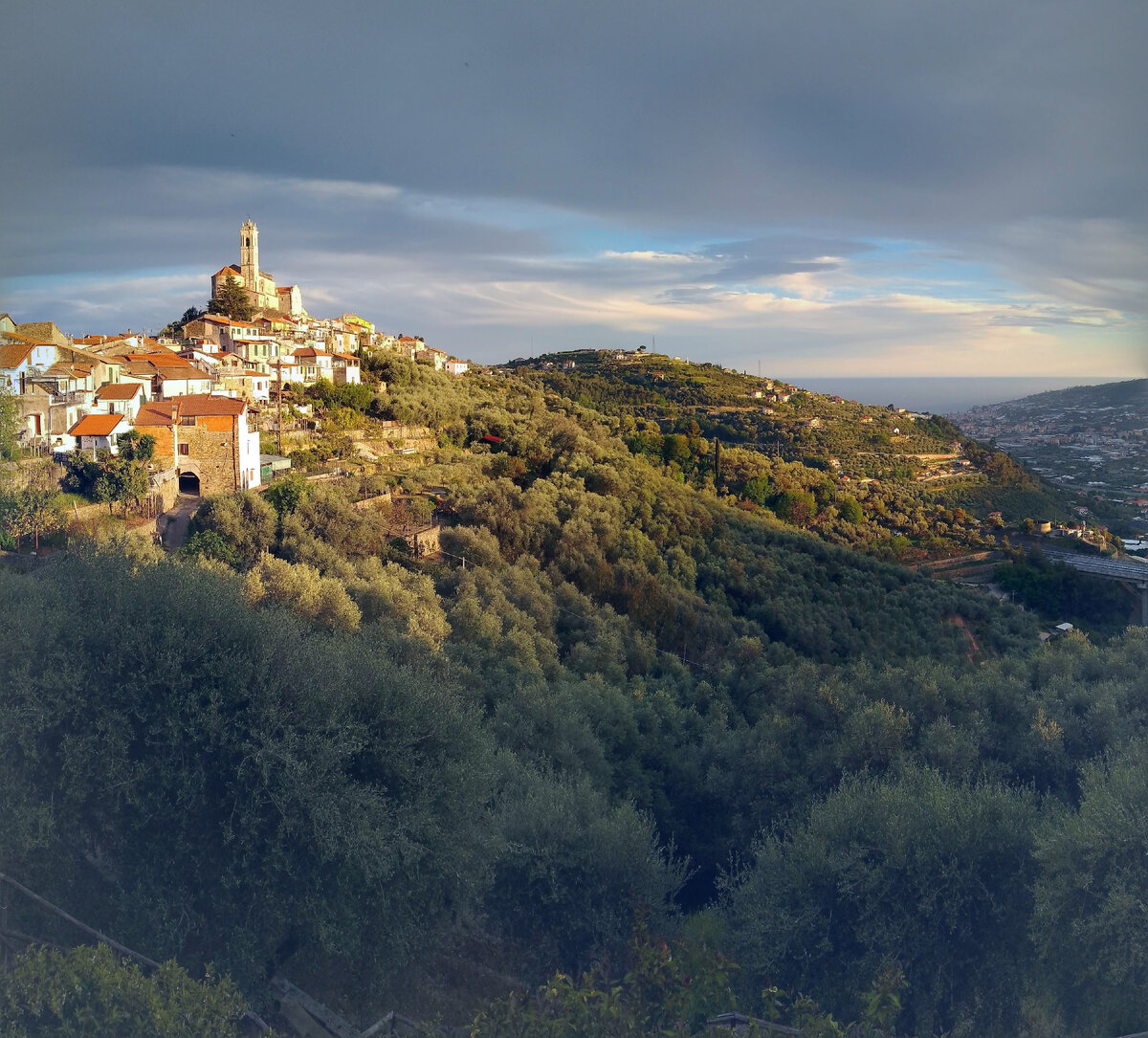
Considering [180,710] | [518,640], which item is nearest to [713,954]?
[180,710]

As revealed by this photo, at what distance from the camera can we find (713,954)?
5852mm

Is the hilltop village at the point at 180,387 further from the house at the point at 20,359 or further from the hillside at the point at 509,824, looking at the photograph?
the hillside at the point at 509,824

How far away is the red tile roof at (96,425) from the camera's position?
14641mm

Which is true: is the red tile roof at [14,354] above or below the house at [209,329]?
below

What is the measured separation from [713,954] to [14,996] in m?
4.35

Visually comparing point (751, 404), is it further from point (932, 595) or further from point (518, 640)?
point (518, 640)

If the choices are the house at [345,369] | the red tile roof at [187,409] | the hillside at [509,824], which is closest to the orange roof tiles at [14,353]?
the red tile roof at [187,409]

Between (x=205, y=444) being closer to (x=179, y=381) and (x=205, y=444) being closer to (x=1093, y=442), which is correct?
(x=179, y=381)

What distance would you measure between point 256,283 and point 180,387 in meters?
18.4

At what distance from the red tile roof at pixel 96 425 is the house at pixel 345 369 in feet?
35.7

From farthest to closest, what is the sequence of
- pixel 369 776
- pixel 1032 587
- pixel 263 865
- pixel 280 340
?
pixel 280 340, pixel 1032 587, pixel 369 776, pixel 263 865

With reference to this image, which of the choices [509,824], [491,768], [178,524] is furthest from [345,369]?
[509,824]

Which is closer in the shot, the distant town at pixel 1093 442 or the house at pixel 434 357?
the distant town at pixel 1093 442

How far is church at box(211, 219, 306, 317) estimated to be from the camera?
34.6m
